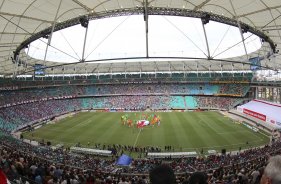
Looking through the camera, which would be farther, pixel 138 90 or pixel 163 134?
pixel 138 90

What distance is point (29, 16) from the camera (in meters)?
21.0

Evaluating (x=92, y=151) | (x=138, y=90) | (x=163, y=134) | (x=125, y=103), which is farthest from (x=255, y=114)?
(x=138, y=90)

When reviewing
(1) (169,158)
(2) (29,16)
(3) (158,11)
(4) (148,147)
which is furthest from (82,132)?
(3) (158,11)

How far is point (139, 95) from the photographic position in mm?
84750

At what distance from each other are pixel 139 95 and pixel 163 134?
42.4 m

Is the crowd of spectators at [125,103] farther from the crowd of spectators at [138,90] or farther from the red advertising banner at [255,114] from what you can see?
the red advertising banner at [255,114]

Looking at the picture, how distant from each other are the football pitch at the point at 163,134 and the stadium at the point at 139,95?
0.55ft

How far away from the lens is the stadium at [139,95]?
18938mm

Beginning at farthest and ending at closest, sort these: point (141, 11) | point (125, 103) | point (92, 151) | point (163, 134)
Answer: point (125, 103)
point (163, 134)
point (92, 151)
point (141, 11)

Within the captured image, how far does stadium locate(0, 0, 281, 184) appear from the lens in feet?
62.1

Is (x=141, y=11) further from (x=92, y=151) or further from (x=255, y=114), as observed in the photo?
(x=255, y=114)

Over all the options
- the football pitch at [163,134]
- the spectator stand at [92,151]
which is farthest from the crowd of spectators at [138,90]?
the spectator stand at [92,151]

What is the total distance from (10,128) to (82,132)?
12.0m

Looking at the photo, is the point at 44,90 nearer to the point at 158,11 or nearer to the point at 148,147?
the point at 148,147
